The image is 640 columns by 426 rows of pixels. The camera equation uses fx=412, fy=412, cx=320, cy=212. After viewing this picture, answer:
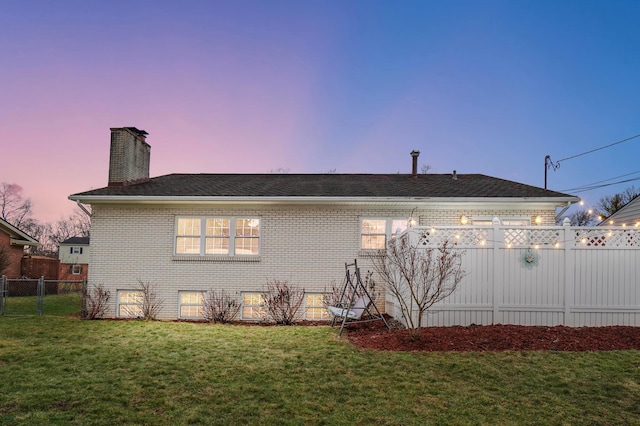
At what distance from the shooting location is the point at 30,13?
13578 millimetres

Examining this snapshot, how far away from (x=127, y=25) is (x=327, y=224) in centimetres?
1030

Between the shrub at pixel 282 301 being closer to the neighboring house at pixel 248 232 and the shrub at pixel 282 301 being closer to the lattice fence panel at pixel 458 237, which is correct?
the neighboring house at pixel 248 232

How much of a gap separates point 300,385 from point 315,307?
6145 millimetres

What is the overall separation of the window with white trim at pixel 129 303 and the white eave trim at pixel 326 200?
2.57 meters

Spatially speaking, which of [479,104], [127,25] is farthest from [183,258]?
[479,104]

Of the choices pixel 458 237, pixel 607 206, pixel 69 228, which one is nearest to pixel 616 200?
pixel 607 206

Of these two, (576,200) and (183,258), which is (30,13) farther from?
(576,200)

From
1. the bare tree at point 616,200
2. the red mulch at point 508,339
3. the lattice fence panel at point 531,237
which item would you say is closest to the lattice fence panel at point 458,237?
the lattice fence panel at point 531,237

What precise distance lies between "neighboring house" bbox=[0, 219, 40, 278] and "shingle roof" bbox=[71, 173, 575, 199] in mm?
14073

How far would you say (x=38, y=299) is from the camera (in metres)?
12.1

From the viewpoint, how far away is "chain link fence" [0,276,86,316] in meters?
12.1

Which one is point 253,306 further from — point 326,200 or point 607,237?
point 607,237

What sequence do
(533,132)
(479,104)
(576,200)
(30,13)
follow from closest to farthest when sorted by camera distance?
1. (576,200)
2. (30,13)
3. (479,104)
4. (533,132)

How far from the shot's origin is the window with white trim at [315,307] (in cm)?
1127
